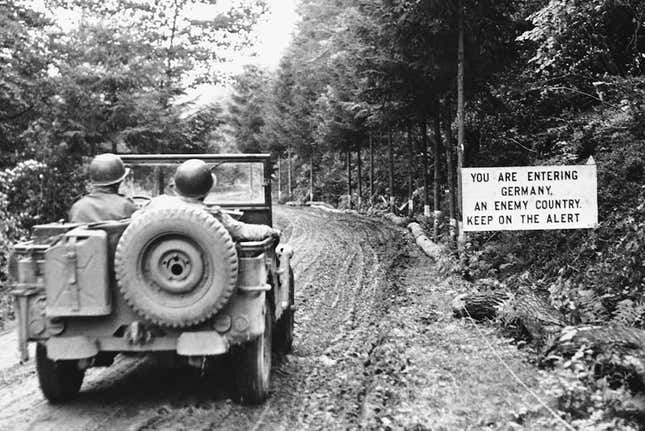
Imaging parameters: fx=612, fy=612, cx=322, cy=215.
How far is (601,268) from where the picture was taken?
789cm

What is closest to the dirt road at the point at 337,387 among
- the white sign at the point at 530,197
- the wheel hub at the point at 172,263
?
the wheel hub at the point at 172,263

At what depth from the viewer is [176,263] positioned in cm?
449

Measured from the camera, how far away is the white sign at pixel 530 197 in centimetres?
870

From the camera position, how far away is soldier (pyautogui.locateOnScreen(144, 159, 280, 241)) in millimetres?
4789

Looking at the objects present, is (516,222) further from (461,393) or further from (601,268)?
(461,393)

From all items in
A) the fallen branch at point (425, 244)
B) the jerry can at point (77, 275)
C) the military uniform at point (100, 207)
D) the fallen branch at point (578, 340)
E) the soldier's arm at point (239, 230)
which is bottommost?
the fallen branch at point (578, 340)

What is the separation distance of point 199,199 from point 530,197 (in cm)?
548

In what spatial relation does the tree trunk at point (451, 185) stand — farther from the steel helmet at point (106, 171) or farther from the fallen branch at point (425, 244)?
the steel helmet at point (106, 171)

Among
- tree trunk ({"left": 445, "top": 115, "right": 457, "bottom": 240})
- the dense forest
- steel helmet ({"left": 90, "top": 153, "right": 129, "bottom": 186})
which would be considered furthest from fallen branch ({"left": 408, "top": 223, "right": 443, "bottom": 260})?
steel helmet ({"left": 90, "top": 153, "right": 129, "bottom": 186})

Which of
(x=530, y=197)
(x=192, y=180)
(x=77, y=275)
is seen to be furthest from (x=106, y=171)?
(x=530, y=197)

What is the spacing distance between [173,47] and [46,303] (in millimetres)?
18676

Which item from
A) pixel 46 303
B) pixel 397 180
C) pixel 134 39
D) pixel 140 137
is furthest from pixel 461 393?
pixel 397 180

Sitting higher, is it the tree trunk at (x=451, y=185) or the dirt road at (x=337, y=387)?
the tree trunk at (x=451, y=185)

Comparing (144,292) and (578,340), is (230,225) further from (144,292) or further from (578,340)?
(578,340)
